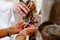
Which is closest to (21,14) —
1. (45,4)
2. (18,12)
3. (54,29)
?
(18,12)

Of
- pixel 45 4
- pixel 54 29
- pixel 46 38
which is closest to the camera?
pixel 46 38

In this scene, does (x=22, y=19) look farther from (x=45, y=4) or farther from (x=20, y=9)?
(x=45, y=4)

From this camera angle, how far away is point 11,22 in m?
1.21

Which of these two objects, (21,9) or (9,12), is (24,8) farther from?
(9,12)

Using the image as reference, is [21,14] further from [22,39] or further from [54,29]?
[54,29]

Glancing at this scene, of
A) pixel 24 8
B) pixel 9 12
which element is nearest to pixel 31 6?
pixel 24 8

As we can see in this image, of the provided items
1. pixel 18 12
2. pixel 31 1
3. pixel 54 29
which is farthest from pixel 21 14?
pixel 54 29

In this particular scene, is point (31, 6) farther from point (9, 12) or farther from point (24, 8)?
point (9, 12)

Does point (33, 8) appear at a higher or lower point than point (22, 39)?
higher

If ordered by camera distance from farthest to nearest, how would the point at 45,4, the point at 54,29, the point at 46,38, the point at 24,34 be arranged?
the point at 24,34
the point at 45,4
the point at 54,29
the point at 46,38

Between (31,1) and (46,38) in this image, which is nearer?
(46,38)

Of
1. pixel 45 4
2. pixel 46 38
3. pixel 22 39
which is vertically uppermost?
pixel 45 4

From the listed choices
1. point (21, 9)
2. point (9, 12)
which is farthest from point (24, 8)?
point (9, 12)

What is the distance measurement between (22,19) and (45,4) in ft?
1.73
